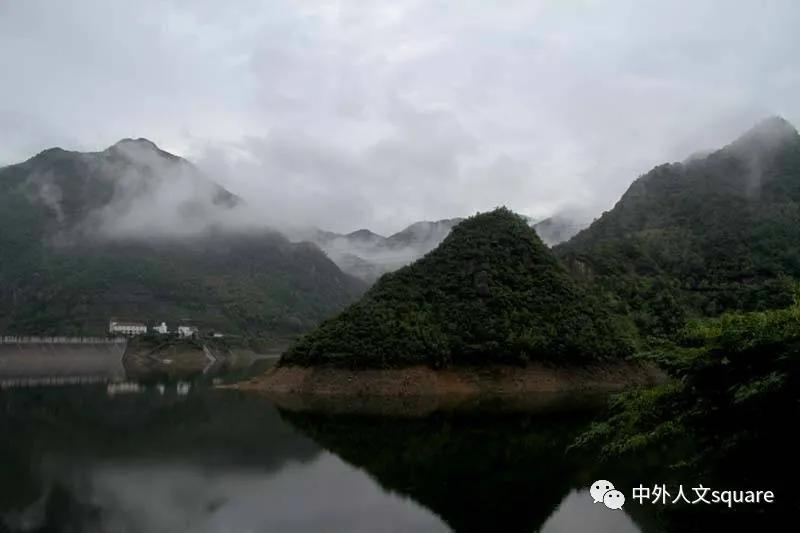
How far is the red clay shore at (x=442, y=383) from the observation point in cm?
4988

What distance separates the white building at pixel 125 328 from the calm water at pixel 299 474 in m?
74.3

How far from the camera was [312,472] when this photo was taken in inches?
943

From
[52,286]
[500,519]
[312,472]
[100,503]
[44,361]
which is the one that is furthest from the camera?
[52,286]

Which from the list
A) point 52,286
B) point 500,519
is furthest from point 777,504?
point 52,286

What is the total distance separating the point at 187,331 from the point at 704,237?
291 ft

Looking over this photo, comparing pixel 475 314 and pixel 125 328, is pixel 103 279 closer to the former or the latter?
pixel 125 328

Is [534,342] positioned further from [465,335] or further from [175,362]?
[175,362]

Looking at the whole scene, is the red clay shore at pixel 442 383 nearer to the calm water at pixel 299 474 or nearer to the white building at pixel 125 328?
the calm water at pixel 299 474

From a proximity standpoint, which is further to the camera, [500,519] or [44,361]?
[44,361]

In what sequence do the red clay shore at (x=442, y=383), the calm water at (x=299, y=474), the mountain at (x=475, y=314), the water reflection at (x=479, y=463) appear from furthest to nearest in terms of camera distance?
1. the mountain at (x=475, y=314)
2. the red clay shore at (x=442, y=383)
3. the water reflection at (x=479, y=463)
4. the calm water at (x=299, y=474)

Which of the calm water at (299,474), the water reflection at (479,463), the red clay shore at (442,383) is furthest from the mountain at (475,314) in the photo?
the calm water at (299,474)

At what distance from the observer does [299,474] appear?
23.6 m

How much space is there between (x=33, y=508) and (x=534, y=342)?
1709 inches

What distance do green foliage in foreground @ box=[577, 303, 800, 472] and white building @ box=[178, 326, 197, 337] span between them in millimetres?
113551
